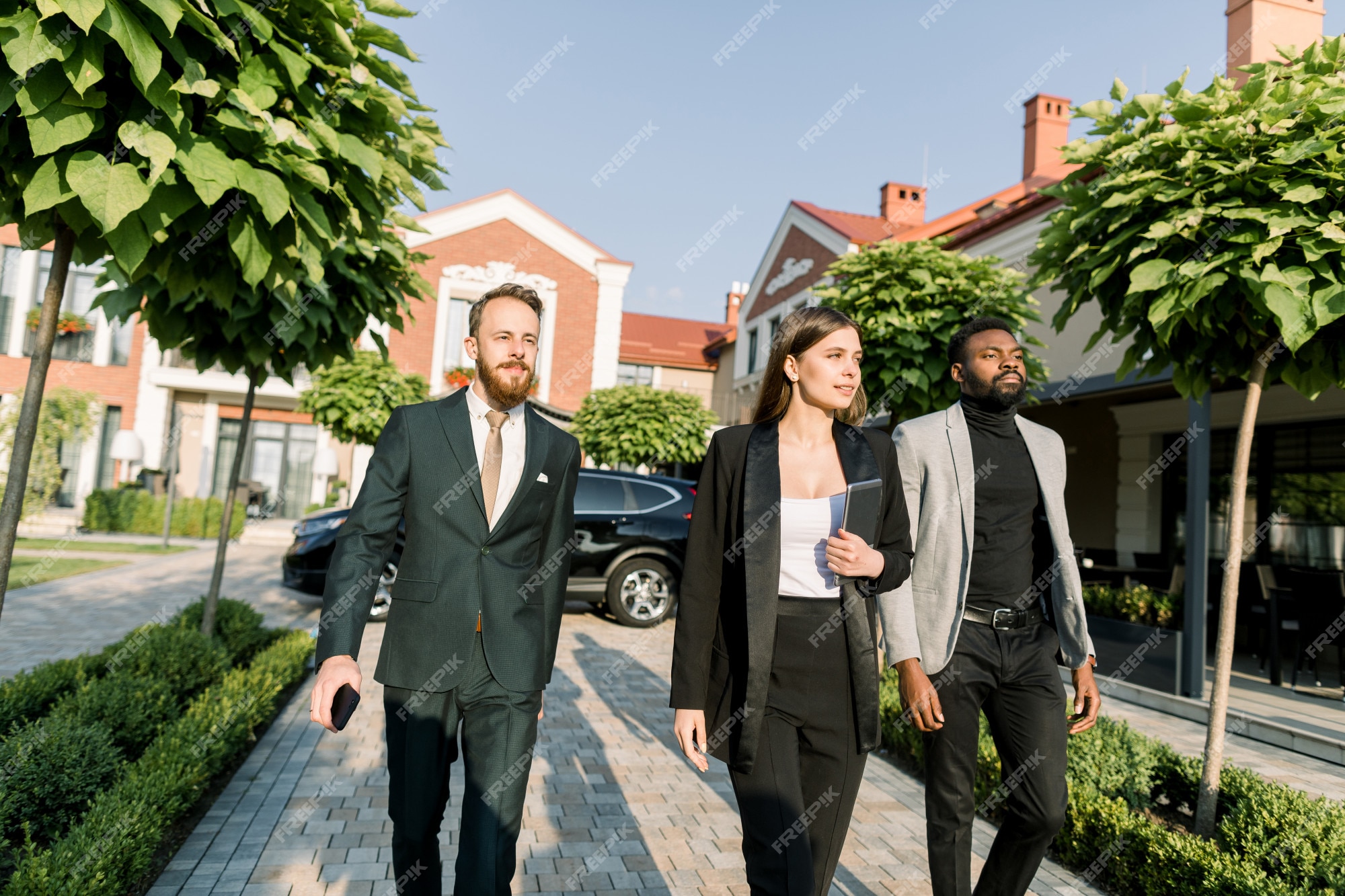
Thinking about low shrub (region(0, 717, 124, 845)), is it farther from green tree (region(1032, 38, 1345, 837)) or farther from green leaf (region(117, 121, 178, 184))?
green tree (region(1032, 38, 1345, 837))

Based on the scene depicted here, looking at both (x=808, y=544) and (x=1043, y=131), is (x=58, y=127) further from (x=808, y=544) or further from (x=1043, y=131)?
(x=1043, y=131)

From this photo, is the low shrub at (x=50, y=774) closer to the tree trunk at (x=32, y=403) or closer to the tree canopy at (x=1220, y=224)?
the tree trunk at (x=32, y=403)

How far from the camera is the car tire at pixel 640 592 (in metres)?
10.5

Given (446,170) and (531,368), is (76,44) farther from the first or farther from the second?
(446,170)

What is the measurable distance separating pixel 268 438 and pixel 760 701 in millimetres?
27259

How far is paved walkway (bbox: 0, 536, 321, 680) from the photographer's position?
8.20m

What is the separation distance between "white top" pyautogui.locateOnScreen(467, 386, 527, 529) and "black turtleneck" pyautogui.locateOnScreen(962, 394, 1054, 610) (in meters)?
1.61

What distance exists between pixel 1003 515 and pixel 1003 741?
0.80 metres

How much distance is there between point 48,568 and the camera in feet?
44.1

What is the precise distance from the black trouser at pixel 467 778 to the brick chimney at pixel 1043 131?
18.0 metres

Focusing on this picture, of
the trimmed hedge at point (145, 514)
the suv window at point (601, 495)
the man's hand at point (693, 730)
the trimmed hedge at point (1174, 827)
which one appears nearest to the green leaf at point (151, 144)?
the man's hand at point (693, 730)

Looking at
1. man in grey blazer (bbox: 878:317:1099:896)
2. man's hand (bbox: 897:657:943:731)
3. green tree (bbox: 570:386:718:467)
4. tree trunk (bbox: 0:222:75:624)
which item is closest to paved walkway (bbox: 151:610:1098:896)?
man in grey blazer (bbox: 878:317:1099:896)

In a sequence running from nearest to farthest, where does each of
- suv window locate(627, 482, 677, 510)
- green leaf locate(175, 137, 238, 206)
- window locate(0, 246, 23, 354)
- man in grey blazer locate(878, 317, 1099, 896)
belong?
green leaf locate(175, 137, 238, 206) → man in grey blazer locate(878, 317, 1099, 896) → suv window locate(627, 482, 677, 510) → window locate(0, 246, 23, 354)

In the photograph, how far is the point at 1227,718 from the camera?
679 cm
